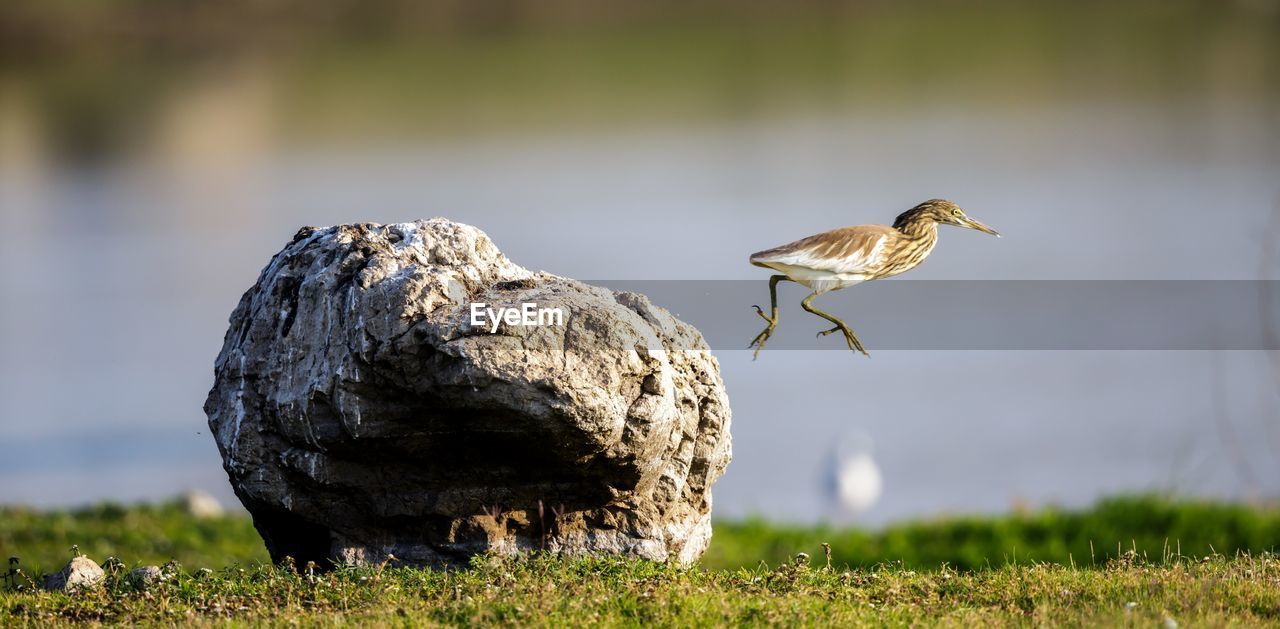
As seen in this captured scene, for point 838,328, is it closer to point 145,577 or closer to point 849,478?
point 145,577

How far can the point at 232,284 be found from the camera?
893 inches

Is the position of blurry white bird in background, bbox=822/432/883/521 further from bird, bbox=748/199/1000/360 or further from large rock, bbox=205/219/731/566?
bird, bbox=748/199/1000/360

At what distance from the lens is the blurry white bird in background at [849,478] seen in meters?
15.0

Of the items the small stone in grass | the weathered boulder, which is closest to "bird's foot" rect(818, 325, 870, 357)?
the small stone in grass

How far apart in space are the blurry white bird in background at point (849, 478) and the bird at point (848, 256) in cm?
972

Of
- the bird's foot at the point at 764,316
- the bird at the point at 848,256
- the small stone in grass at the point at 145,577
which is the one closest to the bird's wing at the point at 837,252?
the bird at the point at 848,256

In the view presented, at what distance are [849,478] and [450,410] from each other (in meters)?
9.22

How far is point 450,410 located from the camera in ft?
21.1

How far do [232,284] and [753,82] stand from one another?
16.3 metres

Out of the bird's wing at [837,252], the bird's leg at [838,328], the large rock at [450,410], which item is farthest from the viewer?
the large rock at [450,410]

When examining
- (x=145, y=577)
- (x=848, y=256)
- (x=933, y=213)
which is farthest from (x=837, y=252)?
(x=145, y=577)

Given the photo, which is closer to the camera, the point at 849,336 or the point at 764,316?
the point at 849,336

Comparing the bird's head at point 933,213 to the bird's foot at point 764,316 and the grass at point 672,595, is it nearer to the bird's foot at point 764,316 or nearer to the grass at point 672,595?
the bird's foot at point 764,316

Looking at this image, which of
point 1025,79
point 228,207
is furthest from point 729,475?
point 1025,79
